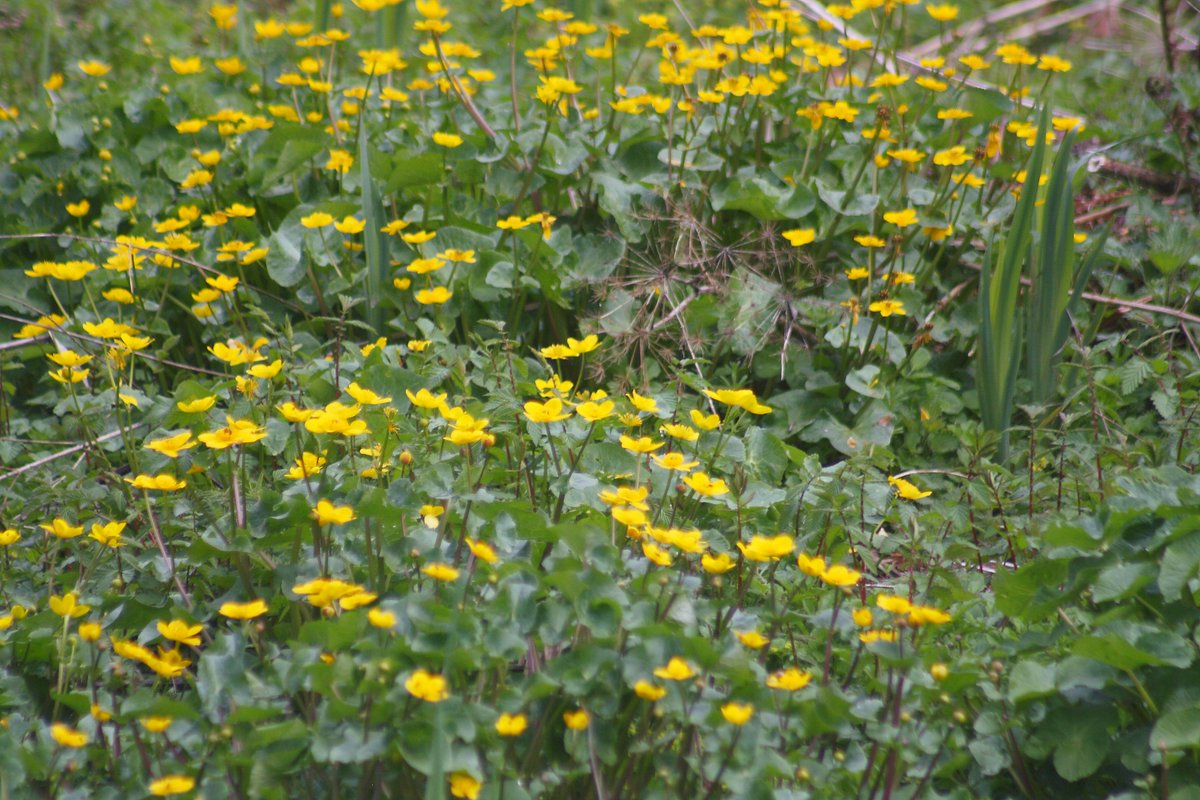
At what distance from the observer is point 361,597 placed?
142 cm

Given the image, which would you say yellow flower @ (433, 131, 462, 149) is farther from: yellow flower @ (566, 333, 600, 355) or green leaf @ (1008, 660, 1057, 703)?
green leaf @ (1008, 660, 1057, 703)

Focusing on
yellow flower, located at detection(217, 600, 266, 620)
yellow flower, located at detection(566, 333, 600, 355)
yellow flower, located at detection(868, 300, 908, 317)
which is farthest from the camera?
yellow flower, located at detection(868, 300, 908, 317)

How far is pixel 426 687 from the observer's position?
1.28m

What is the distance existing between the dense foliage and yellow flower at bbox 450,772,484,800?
0.05 ft

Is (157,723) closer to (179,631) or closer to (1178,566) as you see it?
(179,631)

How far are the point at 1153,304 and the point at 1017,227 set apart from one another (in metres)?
0.66

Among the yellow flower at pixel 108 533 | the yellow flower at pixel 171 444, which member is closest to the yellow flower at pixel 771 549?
the yellow flower at pixel 171 444

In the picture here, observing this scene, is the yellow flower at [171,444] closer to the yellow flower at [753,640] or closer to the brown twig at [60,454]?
the brown twig at [60,454]

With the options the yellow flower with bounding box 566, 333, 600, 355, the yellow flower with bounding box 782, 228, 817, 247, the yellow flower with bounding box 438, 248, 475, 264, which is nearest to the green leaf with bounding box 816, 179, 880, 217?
the yellow flower with bounding box 782, 228, 817, 247

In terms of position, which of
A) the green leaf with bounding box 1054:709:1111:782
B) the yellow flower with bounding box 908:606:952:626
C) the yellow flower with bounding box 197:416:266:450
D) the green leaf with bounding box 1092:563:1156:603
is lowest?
the green leaf with bounding box 1054:709:1111:782

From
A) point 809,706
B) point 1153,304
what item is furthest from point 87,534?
point 1153,304

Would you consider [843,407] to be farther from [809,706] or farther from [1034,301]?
[809,706]

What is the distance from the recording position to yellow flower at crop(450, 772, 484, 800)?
4.29 ft

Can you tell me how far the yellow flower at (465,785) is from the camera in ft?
4.29
